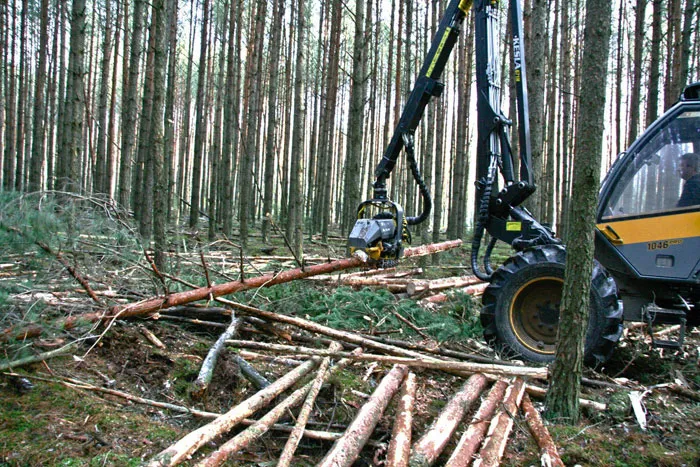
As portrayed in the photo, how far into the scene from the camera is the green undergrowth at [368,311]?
518cm

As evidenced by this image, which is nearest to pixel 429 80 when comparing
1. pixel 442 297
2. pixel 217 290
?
pixel 442 297

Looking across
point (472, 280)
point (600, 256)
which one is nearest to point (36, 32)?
point (472, 280)

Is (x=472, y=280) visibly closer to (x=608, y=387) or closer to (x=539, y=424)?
(x=608, y=387)

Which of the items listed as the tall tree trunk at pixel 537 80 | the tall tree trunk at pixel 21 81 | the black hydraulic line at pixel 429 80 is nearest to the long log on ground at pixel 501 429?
the black hydraulic line at pixel 429 80

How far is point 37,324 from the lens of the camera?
3240 mm

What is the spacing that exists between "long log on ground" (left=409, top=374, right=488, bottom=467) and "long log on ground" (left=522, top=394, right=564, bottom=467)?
1.15ft

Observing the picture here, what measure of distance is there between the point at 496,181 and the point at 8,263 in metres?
4.52

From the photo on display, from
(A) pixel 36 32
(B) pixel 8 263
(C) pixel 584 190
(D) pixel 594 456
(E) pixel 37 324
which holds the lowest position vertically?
(D) pixel 594 456

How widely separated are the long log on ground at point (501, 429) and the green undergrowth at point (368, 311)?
171 centimetres

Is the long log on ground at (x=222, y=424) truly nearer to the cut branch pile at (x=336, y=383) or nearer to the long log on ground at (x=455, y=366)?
the cut branch pile at (x=336, y=383)

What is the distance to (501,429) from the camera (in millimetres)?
2764

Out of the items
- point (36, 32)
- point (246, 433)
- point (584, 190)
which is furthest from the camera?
point (36, 32)

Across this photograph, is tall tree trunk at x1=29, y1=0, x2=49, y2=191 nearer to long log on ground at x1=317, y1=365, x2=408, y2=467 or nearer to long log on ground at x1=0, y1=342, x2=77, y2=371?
long log on ground at x1=0, y1=342, x2=77, y2=371

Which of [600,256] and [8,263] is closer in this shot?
[8,263]
